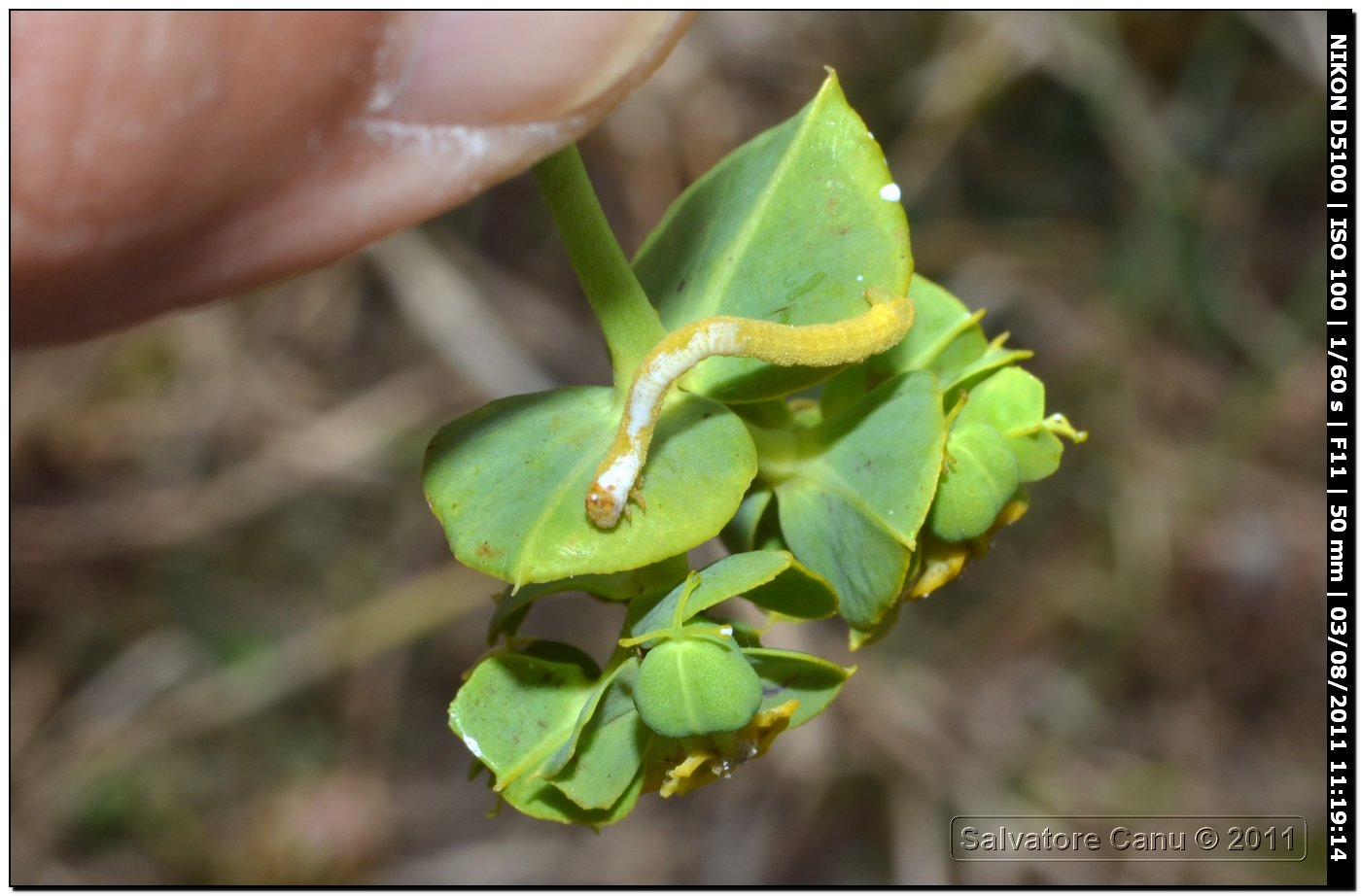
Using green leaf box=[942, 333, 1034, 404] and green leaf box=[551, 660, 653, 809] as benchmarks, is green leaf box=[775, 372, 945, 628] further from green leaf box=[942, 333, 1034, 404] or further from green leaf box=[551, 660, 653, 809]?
green leaf box=[551, 660, 653, 809]

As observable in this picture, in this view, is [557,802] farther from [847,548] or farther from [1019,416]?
[1019,416]

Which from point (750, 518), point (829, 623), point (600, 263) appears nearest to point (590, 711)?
point (750, 518)

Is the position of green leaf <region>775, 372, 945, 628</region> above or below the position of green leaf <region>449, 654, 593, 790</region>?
above

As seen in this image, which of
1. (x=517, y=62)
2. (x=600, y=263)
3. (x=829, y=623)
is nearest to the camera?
Result: (x=600, y=263)

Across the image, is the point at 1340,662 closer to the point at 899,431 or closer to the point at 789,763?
the point at 789,763

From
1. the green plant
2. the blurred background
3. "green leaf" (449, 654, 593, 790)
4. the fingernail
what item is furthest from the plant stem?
the blurred background

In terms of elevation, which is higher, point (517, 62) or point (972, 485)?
point (517, 62)
